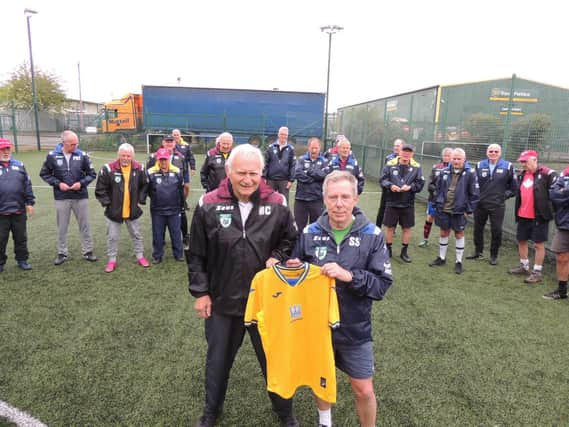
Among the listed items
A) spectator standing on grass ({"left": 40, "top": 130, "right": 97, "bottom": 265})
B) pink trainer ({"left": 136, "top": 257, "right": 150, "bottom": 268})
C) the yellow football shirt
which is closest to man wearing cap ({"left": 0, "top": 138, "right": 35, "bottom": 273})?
spectator standing on grass ({"left": 40, "top": 130, "right": 97, "bottom": 265})

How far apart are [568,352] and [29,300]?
605cm

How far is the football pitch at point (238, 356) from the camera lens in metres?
3.06

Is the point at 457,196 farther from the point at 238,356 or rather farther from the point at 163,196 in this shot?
the point at 163,196

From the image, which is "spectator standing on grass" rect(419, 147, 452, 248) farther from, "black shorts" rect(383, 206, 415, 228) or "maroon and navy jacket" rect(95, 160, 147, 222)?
"maroon and navy jacket" rect(95, 160, 147, 222)

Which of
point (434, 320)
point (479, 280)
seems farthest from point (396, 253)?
point (434, 320)

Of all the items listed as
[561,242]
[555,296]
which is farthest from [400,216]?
[555,296]

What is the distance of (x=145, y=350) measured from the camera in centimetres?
385

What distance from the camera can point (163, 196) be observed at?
20.1 ft

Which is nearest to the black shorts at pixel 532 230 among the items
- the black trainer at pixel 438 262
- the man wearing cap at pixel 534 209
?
the man wearing cap at pixel 534 209

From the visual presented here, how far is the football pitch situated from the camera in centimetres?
306

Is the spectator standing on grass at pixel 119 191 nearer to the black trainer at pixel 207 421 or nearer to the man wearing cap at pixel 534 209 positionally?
the black trainer at pixel 207 421

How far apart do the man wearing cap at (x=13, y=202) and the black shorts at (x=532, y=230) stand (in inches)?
292

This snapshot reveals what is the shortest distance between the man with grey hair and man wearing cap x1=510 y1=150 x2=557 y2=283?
4974mm

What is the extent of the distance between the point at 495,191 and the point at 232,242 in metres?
5.85
